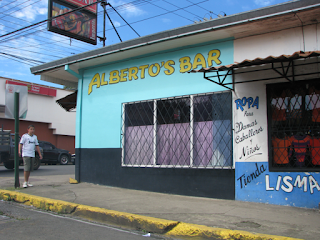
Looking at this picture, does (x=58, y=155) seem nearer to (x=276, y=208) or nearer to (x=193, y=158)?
(x=193, y=158)

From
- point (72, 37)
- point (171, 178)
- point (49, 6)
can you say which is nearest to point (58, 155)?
point (72, 37)

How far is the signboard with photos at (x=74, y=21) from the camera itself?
12086 millimetres

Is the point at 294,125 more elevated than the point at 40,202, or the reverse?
the point at 294,125

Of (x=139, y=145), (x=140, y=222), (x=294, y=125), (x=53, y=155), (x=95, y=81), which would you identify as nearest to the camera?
(x=140, y=222)

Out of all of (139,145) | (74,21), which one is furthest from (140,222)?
(74,21)

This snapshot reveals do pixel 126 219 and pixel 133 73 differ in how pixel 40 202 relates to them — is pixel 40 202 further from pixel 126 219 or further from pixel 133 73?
pixel 133 73

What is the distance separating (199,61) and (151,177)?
311 centimetres

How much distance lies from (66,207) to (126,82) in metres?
3.85

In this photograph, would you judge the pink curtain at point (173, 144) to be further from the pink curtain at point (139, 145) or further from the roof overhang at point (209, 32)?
the roof overhang at point (209, 32)

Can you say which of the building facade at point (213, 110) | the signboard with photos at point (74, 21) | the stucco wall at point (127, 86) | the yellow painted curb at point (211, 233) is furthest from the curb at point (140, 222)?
the signboard with photos at point (74, 21)

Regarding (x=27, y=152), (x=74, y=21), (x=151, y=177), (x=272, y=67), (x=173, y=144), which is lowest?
(x=151, y=177)

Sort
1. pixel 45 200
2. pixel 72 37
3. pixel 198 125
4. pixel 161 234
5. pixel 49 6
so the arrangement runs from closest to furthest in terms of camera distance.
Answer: pixel 161 234, pixel 45 200, pixel 198 125, pixel 49 6, pixel 72 37

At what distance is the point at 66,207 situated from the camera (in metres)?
5.77

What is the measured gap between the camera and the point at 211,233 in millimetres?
4184
